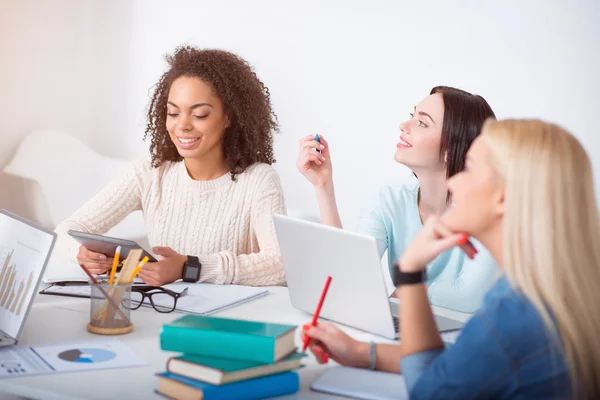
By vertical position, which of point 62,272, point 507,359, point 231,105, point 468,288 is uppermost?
point 231,105

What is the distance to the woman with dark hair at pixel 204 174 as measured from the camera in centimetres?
241

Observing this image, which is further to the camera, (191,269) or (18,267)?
(191,269)

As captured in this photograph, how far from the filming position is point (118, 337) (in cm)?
150

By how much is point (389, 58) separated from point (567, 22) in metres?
0.73

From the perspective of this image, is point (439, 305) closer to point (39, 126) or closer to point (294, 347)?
point (294, 347)

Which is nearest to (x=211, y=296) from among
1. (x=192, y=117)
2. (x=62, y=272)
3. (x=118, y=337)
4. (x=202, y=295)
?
(x=202, y=295)

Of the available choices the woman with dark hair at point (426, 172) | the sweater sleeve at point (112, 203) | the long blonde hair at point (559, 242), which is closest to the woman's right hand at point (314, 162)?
the woman with dark hair at point (426, 172)

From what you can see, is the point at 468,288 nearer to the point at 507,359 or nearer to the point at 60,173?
the point at 507,359

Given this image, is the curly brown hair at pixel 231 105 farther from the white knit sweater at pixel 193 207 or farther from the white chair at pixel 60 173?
the white chair at pixel 60 173

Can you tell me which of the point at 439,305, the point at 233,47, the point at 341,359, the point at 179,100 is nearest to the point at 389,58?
the point at 233,47

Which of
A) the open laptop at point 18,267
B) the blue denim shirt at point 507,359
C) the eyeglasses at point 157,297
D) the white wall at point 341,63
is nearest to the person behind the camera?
the blue denim shirt at point 507,359

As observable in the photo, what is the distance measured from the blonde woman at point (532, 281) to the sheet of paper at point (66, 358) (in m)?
0.54

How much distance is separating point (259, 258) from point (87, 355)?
86cm

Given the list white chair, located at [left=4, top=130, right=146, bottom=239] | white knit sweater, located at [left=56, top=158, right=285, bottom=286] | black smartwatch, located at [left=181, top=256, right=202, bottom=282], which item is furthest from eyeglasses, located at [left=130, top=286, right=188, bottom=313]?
white chair, located at [left=4, top=130, right=146, bottom=239]
